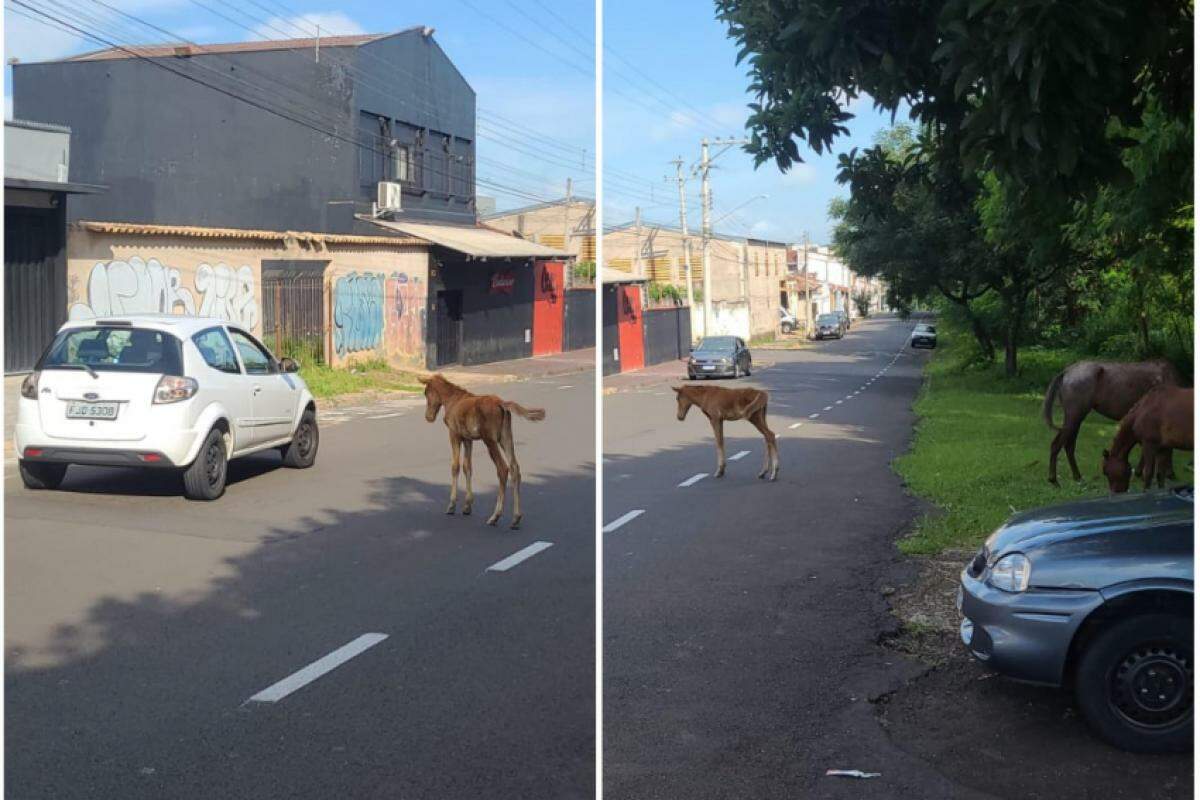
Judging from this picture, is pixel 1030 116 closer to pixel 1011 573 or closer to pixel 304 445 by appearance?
pixel 1011 573

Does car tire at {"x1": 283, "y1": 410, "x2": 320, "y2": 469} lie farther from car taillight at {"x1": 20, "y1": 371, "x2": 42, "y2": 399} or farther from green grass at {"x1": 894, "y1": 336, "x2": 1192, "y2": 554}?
green grass at {"x1": 894, "y1": 336, "x2": 1192, "y2": 554}

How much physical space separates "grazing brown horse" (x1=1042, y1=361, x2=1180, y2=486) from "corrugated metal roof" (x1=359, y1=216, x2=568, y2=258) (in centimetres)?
774

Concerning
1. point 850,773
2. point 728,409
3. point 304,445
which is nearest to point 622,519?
point 728,409

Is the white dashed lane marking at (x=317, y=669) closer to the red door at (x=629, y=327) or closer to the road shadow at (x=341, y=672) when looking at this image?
the road shadow at (x=341, y=672)

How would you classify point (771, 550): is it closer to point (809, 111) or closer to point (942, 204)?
point (942, 204)

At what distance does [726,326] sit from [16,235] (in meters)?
5.34

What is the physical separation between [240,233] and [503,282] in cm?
81

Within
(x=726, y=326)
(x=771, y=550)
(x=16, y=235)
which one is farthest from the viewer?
(x=771, y=550)

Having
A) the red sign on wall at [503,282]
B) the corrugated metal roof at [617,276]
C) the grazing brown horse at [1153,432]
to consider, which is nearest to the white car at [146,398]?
the red sign on wall at [503,282]

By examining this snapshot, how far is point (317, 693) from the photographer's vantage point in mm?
1906

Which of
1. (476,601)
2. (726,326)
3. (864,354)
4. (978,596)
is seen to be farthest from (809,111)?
(864,354)

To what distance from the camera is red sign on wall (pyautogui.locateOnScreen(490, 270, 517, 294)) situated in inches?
95.8

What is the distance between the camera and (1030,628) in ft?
14.6

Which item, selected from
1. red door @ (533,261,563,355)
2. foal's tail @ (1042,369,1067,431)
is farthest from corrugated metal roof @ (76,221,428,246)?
foal's tail @ (1042,369,1067,431)
